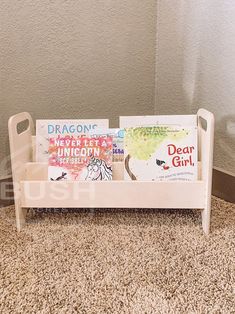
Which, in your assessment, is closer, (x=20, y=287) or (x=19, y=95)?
(x=20, y=287)

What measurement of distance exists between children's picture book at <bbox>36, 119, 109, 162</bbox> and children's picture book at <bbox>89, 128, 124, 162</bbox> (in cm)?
3

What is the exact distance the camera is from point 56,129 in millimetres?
1084

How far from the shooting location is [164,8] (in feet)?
4.17

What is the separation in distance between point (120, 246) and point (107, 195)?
160 millimetres

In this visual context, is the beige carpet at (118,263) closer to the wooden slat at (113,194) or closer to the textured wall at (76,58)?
the wooden slat at (113,194)

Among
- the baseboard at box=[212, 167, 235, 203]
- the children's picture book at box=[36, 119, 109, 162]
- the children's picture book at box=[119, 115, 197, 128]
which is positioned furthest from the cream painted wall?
the children's picture book at box=[36, 119, 109, 162]

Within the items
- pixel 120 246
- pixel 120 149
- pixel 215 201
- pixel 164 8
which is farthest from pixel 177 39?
pixel 120 246

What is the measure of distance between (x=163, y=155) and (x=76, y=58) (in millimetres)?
533

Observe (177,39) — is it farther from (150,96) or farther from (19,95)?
(19,95)

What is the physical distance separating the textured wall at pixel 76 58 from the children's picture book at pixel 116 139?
257 millimetres

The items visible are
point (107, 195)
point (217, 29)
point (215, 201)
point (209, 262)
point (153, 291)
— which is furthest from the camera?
point (215, 201)

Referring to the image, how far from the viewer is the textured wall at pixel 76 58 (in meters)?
1.13

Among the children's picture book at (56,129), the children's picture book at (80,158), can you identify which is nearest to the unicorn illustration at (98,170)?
the children's picture book at (80,158)

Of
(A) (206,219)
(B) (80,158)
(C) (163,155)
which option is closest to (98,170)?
(B) (80,158)
